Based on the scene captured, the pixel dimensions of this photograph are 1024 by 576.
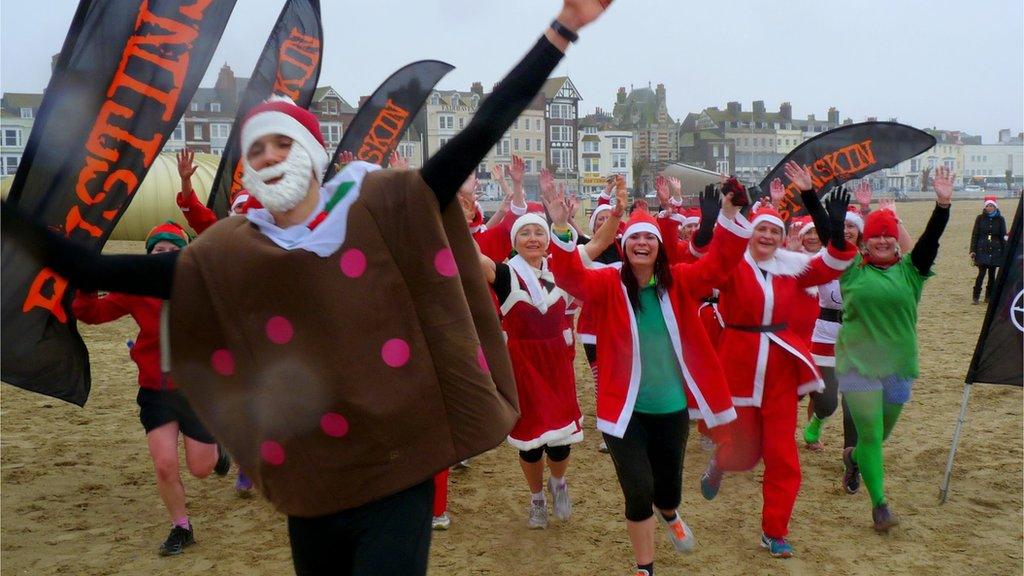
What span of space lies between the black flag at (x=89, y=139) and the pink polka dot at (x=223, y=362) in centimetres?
305

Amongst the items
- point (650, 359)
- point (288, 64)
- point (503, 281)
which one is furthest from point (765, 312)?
point (288, 64)

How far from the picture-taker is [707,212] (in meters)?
5.21

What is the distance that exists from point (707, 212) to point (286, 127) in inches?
132

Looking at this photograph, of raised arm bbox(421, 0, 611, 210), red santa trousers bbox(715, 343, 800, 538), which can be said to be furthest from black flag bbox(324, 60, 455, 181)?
raised arm bbox(421, 0, 611, 210)

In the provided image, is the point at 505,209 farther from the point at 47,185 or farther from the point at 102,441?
the point at 102,441

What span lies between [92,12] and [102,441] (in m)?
4.08

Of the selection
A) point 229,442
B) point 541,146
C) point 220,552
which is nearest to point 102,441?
point 220,552

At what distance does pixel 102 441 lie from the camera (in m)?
7.59

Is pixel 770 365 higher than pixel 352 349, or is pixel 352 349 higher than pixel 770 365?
pixel 352 349

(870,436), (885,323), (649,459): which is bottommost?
(870,436)

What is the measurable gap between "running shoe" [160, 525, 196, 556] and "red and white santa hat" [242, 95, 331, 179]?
11.6 ft

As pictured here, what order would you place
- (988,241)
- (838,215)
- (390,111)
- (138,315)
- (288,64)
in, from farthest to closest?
(988,241) → (390,111) → (288,64) → (138,315) → (838,215)

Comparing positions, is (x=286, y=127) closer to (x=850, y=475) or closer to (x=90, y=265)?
(x=90, y=265)

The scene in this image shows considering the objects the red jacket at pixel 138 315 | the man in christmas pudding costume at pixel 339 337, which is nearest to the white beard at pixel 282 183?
the man in christmas pudding costume at pixel 339 337
